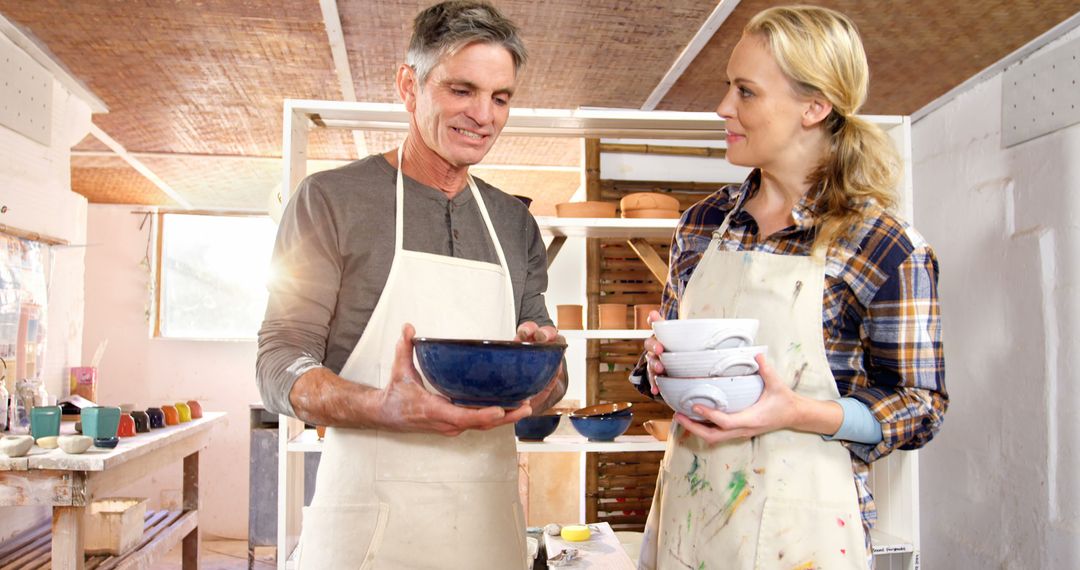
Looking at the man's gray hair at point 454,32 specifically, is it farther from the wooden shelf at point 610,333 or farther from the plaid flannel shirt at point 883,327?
the wooden shelf at point 610,333

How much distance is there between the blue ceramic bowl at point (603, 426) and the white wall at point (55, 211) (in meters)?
2.55

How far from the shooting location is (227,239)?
6254 millimetres

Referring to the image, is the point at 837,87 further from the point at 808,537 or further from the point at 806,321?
the point at 808,537

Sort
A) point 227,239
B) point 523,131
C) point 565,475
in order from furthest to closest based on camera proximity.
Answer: point 227,239, point 565,475, point 523,131

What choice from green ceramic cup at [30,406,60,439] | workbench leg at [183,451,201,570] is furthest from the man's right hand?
workbench leg at [183,451,201,570]

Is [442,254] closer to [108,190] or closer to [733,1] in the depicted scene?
[733,1]

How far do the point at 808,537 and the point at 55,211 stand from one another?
380cm

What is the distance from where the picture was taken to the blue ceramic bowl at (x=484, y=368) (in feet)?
3.64

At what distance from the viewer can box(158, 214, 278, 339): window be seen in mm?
6145

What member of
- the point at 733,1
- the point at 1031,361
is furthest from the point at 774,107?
the point at 1031,361

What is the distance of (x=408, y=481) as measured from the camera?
1459 mm

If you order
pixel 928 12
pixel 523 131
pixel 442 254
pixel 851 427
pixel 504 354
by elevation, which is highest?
pixel 928 12

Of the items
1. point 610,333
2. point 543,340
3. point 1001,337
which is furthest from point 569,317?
point 543,340

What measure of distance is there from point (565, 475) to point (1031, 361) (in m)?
2.50
